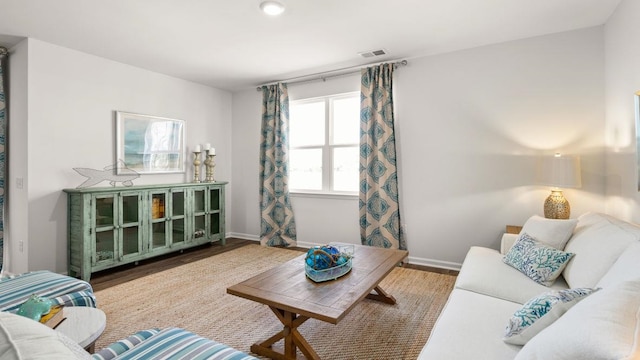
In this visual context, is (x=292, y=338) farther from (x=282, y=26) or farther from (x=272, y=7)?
(x=282, y=26)

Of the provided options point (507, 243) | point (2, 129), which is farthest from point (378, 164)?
point (2, 129)

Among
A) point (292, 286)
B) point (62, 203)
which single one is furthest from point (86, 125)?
point (292, 286)

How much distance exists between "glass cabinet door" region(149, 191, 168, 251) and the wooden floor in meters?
0.22

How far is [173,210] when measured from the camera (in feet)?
13.1

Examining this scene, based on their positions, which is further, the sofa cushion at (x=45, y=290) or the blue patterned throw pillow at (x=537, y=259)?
the blue patterned throw pillow at (x=537, y=259)

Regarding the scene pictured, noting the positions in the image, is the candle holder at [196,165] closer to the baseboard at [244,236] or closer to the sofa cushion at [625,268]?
the baseboard at [244,236]

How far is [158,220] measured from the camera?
3801 mm

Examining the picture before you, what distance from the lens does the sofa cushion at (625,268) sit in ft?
4.24

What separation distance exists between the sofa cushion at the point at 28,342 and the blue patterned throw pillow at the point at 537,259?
2.27m

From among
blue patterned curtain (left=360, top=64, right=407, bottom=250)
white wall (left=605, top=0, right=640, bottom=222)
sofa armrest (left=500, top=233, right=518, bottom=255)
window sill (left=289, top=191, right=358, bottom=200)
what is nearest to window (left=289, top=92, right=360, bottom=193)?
window sill (left=289, top=191, right=358, bottom=200)

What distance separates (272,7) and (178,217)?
281cm

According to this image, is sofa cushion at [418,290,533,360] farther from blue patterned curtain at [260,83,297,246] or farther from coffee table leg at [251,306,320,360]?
blue patterned curtain at [260,83,297,246]

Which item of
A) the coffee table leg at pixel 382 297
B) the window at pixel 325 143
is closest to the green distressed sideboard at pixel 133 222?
the window at pixel 325 143

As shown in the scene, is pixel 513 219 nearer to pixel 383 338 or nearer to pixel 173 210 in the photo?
pixel 383 338
